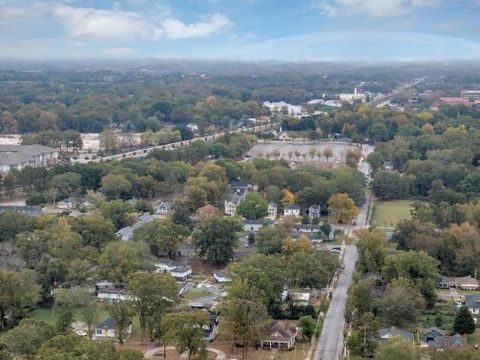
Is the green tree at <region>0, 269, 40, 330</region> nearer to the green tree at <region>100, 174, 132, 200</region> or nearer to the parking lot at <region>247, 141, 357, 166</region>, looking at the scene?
the green tree at <region>100, 174, 132, 200</region>

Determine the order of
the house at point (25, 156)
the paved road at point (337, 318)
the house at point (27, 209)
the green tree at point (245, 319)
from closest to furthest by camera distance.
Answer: the green tree at point (245, 319)
the paved road at point (337, 318)
the house at point (27, 209)
the house at point (25, 156)

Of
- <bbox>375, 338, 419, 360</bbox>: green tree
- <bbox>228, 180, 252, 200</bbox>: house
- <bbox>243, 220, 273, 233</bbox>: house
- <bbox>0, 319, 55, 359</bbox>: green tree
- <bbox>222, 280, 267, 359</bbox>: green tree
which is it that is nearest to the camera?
<bbox>375, 338, 419, 360</bbox>: green tree

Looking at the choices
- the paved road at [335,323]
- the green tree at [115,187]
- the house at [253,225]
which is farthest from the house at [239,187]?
the paved road at [335,323]

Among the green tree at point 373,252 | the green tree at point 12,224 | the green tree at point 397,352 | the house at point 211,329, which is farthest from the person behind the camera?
the green tree at point 12,224

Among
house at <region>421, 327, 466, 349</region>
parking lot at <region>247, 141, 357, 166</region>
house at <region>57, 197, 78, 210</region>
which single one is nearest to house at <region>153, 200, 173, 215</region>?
house at <region>57, 197, 78, 210</region>

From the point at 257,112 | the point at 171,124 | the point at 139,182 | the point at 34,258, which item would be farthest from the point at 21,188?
the point at 257,112

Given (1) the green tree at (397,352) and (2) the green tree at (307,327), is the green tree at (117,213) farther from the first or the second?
(1) the green tree at (397,352)
